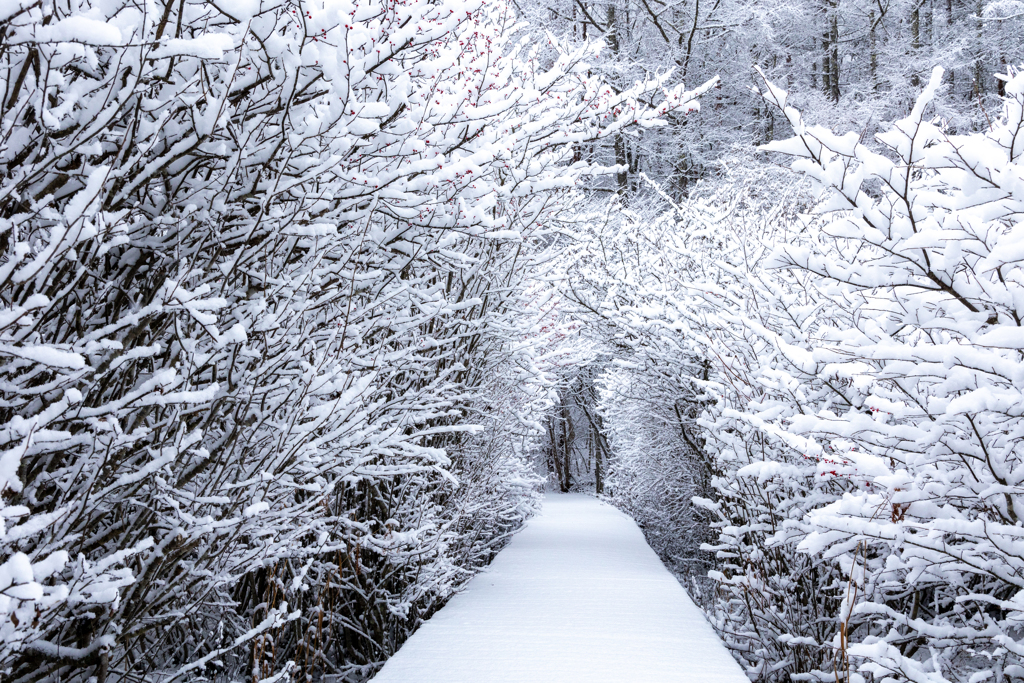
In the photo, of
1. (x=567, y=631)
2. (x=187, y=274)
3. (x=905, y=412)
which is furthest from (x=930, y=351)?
(x=567, y=631)

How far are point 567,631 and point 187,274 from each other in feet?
12.5

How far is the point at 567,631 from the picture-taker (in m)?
5.00

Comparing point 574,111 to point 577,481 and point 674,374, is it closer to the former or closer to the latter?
point 674,374

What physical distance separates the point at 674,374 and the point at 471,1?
17.9 feet

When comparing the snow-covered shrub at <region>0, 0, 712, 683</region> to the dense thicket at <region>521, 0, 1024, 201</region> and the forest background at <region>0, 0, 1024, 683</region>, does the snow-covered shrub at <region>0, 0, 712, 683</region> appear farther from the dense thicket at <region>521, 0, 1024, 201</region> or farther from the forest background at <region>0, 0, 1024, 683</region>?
the dense thicket at <region>521, 0, 1024, 201</region>

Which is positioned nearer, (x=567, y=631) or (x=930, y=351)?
(x=930, y=351)

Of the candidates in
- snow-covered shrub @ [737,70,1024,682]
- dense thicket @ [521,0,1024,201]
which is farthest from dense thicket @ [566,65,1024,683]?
dense thicket @ [521,0,1024,201]

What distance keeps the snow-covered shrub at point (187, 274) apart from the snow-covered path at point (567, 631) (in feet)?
3.76

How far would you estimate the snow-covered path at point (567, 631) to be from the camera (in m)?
4.02

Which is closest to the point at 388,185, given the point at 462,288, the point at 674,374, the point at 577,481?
the point at 462,288

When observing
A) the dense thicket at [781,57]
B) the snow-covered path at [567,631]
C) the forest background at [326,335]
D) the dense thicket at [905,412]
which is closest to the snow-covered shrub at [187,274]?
the forest background at [326,335]

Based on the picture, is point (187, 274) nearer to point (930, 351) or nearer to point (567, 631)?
point (930, 351)

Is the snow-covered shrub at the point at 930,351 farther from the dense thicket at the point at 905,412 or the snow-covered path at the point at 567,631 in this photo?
the snow-covered path at the point at 567,631

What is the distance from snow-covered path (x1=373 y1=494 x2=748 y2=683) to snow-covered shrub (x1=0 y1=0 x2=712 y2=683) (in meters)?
1.14
